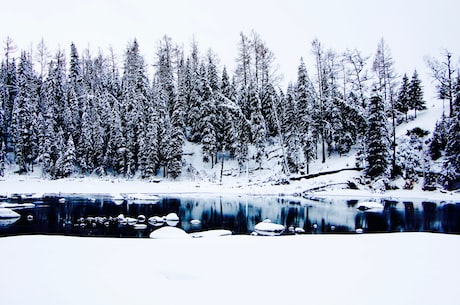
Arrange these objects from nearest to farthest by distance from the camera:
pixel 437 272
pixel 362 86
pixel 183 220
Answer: pixel 437 272, pixel 183 220, pixel 362 86

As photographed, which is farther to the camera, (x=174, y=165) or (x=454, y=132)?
(x=174, y=165)

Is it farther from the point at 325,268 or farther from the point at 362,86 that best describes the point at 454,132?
the point at 325,268

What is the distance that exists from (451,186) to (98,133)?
140 feet

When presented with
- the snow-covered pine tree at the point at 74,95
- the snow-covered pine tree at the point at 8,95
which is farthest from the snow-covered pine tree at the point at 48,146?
the snow-covered pine tree at the point at 8,95

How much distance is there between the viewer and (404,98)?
4522 cm

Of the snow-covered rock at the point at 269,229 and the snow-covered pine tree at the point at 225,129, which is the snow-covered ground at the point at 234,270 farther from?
the snow-covered pine tree at the point at 225,129

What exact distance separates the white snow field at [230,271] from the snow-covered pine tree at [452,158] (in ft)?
83.2

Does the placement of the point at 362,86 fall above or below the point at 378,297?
above

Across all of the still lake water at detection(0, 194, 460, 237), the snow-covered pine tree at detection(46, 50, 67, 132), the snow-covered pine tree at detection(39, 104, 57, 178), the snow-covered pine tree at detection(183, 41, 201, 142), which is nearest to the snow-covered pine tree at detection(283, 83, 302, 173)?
the still lake water at detection(0, 194, 460, 237)

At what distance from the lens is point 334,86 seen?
4431 cm

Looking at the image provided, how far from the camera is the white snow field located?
467 cm

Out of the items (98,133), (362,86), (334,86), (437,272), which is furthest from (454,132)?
→ (98,133)

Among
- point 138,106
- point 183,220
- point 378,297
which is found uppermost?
point 138,106

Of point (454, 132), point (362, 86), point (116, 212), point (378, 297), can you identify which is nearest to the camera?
point (378, 297)
